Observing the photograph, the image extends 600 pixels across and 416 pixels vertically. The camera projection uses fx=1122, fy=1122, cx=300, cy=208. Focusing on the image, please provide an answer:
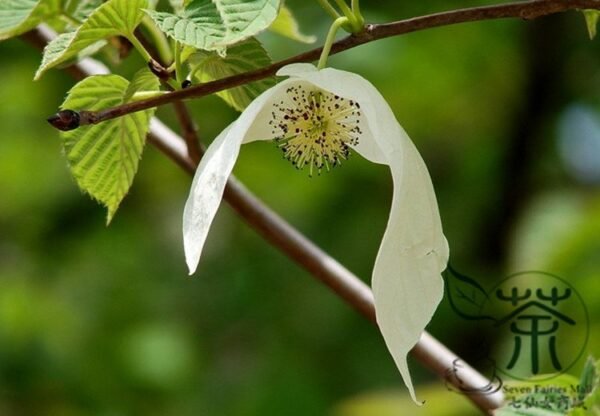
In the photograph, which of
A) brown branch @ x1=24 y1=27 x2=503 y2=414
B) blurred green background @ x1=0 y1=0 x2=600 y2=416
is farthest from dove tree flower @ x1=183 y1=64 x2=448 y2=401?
blurred green background @ x1=0 y1=0 x2=600 y2=416

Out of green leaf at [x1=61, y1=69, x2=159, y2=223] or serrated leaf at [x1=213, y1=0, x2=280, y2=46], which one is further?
green leaf at [x1=61, y1=69, x2=159, y2=223]

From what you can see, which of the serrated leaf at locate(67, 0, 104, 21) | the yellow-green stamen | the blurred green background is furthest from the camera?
the blurred green background

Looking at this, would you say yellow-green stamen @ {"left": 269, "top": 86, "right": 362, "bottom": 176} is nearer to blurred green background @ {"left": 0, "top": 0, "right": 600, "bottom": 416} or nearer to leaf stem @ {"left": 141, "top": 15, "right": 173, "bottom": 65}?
leaf stem @ {"left": 141, "top": 15, "right": 173, "bottom": 65}

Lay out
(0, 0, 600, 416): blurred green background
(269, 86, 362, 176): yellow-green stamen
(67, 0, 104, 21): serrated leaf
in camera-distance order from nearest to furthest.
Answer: (269, 86, 362, 176): yellow-green stamen
(67, 0, 104, 21): serrated leaf
(0, 0, 600, 416): blurred green background

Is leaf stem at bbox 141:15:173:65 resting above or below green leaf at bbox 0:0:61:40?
below

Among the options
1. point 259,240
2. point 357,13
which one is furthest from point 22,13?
point 259,240

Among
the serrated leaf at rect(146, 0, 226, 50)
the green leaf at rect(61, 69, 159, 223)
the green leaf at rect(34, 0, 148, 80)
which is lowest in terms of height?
the green leaf at rect(61, 69, 159, 223)
